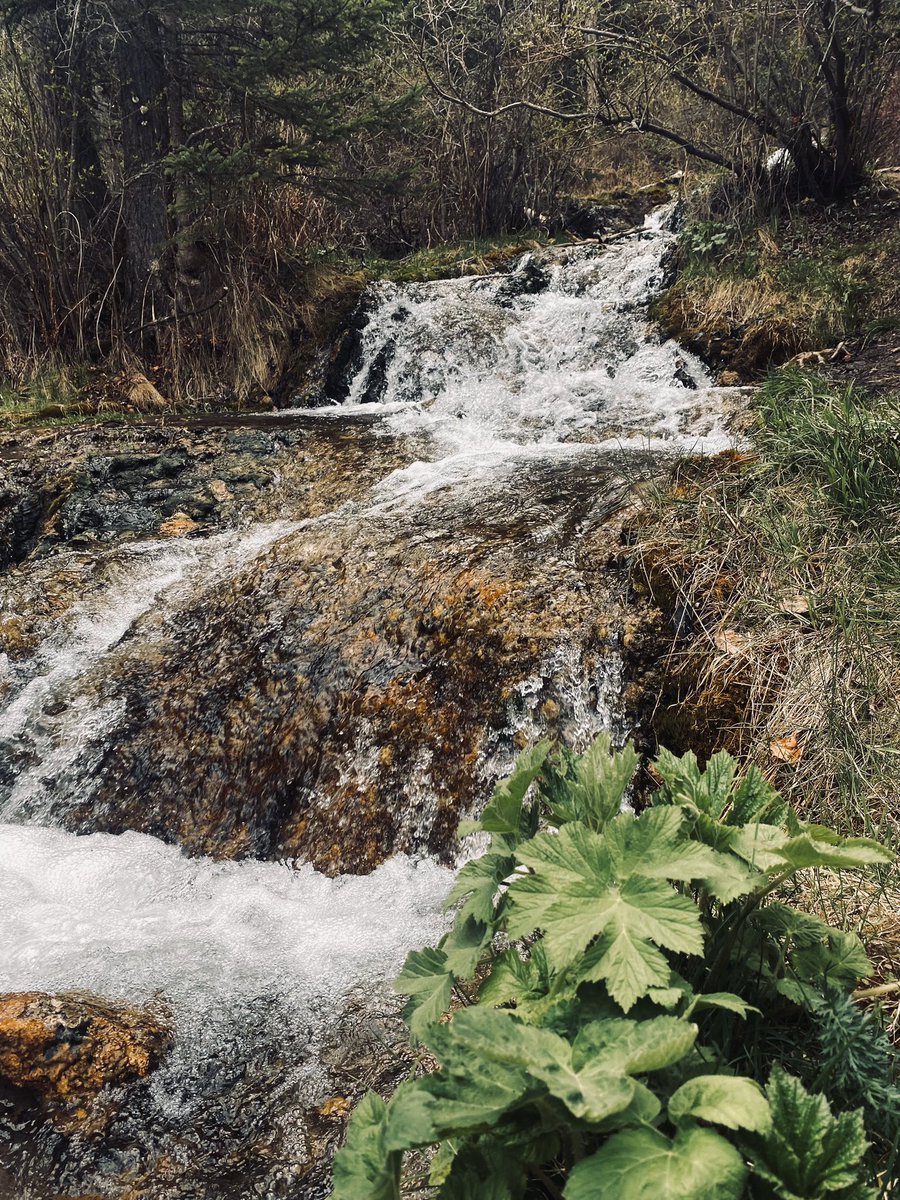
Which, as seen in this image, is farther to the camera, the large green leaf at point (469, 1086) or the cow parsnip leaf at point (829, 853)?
the cow parsnip leaf at point (829, 853)

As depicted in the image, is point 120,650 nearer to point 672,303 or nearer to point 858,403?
point 858,403

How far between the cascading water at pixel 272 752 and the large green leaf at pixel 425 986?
0.76 m

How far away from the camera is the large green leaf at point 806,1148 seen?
93 cm

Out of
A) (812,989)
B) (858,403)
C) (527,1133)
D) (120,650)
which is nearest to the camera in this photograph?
(527,1133)

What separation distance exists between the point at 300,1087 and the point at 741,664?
1.84m

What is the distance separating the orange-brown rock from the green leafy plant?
35.1 inches

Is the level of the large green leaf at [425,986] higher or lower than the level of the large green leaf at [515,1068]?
lower

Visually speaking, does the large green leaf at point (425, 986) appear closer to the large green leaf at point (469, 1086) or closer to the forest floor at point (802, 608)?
the large green leaf at point (469, 1086)

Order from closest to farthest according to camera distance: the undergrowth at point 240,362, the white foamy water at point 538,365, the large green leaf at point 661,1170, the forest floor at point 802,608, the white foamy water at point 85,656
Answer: the large green leaf at point 661,1170, the forest floor at point 802,608, the white foamy water at point 85,656, the white foamy water at point 538,365, the undergrowth at point 240,362

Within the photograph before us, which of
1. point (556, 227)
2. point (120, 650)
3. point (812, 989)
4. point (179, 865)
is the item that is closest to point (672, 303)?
point (556, 227)

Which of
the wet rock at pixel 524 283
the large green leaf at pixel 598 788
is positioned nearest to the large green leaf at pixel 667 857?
the large green leaf at pixel 598 788

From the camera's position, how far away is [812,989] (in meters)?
1.31

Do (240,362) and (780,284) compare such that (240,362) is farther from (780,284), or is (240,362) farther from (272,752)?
(272,752)

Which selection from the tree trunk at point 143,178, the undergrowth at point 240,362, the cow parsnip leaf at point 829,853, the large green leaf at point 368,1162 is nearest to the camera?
the large green leaf at point 368,1162
